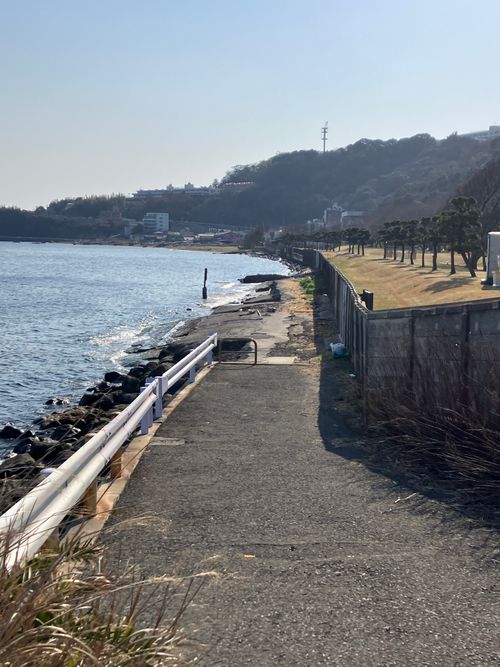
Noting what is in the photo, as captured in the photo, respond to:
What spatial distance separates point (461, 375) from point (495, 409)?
870 millimetres

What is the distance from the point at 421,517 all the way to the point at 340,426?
3.82m

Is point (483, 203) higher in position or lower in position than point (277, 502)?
higher

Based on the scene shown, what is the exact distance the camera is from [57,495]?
16.7 feet

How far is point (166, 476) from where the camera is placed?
7.64m

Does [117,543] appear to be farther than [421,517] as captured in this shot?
No

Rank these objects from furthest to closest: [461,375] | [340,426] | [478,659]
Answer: [340,426], [461,375], [478,659]

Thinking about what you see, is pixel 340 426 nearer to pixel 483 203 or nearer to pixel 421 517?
pixel 421 517

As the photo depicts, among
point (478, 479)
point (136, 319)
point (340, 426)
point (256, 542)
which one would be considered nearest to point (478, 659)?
point (256, 542)

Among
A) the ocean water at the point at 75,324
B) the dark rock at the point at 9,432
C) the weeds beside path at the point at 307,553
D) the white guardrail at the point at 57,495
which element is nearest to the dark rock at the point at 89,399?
the ocean water at the point at 75,324

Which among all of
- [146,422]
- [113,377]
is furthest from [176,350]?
[146,422]

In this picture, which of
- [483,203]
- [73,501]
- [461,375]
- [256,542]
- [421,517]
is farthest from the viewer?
[483,203]

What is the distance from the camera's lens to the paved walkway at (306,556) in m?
4.20

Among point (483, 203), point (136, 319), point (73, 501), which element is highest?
point (483, 203)

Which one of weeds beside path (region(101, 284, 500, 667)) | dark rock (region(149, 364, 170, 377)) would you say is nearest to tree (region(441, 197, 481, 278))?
dark rock (region(149, 364, 170, 377))
